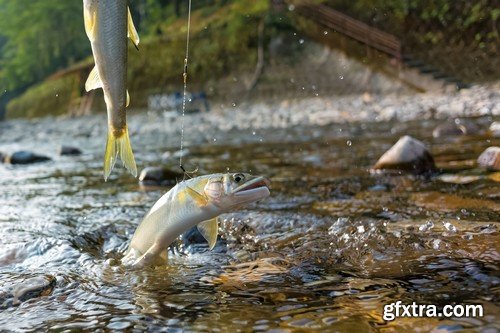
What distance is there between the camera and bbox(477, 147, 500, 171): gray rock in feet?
20.0

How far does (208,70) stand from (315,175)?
24689 mm

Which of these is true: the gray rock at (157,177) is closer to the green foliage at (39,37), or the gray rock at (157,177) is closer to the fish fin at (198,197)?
the fish fin at (198,197)

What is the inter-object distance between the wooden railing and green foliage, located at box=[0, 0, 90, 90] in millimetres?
27965

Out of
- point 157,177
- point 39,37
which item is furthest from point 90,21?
point 39,37

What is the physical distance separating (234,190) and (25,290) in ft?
4.11

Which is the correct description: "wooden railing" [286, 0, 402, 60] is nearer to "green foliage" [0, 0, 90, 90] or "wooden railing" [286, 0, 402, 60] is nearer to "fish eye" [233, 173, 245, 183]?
"fish eye" [233, 173, 245, 183]

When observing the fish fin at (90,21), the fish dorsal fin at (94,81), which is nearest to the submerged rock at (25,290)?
the fish dorsal fin at (94,81)

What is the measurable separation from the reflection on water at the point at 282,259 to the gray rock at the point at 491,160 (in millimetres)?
242

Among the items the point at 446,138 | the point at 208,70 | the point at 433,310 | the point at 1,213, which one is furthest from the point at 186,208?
the point at 208,70

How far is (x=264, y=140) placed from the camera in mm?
12266

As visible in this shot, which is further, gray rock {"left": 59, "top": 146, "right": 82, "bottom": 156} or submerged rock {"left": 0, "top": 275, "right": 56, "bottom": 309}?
gray rock {"left": 59, "top": 146, "right": 82, "bottom": 156}

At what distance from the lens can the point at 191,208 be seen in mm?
3291

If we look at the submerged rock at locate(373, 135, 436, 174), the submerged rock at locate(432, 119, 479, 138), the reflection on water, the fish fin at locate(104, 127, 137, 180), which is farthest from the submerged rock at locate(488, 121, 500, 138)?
the fish fin at locate(104, 127, 137, 180)

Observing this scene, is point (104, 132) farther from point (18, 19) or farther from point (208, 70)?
point (18, 19)
